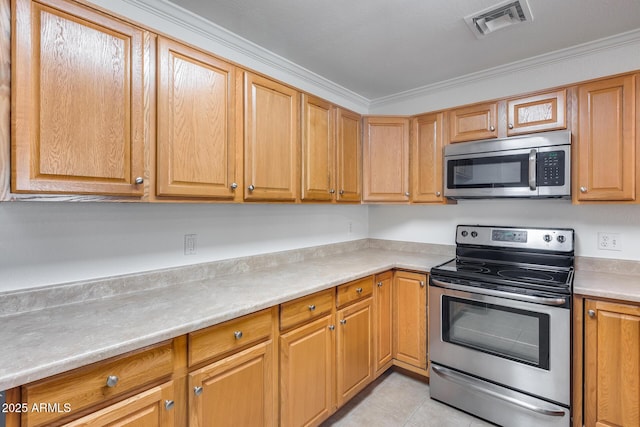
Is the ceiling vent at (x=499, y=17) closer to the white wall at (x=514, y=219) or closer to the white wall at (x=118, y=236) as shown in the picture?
the white wall at (x=514, y=219)

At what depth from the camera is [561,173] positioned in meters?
2.04

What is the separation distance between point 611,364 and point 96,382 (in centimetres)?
242

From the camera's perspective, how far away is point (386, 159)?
9.09 feet

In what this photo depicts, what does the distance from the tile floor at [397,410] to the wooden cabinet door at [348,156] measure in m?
1.51

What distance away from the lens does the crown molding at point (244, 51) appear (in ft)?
5.77

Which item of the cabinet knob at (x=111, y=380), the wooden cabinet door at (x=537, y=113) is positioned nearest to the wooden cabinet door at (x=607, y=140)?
the wooden cabinet door at (x=537, y=113)

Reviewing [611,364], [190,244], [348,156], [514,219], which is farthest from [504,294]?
[190,244]

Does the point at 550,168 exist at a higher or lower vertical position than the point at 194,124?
lower

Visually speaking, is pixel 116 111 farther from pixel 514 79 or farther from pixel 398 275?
pixel 514 79

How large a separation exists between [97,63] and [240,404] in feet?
5.18

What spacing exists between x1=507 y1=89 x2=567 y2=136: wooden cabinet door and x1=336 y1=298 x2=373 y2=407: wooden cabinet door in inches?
65.0

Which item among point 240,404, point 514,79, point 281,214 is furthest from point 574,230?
point 240,404

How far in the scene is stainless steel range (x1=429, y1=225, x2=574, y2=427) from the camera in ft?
5.93

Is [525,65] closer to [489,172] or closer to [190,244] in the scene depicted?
[489,172]
